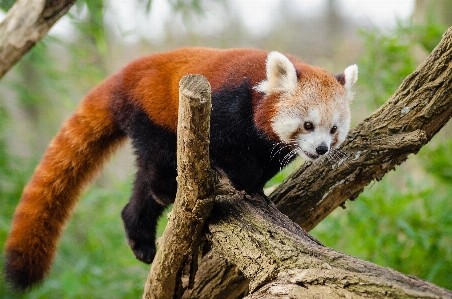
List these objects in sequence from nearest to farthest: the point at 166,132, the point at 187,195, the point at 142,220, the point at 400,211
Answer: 1. the point at 187,195
2. the point at 166,132
3. the point at 142,220
4. the point at 400,211

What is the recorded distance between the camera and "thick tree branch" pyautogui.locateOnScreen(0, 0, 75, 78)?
2.59 metres

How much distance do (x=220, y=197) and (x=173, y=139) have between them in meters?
0.54

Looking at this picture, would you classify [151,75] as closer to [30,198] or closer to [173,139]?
[173,139]

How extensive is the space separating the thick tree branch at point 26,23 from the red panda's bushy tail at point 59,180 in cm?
47

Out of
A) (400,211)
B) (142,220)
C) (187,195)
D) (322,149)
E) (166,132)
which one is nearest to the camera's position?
(187,195)

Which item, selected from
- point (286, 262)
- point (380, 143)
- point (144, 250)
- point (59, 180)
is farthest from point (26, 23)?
point (380, 143)

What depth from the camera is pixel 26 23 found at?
2607 mm

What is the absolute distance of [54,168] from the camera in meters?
2.85

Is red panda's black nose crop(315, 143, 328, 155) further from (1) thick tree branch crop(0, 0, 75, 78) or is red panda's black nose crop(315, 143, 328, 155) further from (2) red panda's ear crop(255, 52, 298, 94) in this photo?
(1) thick tree branch crop(0, 0, 75, 78)

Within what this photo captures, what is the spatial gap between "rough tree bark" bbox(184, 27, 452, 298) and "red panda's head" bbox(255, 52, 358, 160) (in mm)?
144

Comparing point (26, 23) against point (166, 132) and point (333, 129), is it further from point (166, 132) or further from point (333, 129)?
point (333, 129)

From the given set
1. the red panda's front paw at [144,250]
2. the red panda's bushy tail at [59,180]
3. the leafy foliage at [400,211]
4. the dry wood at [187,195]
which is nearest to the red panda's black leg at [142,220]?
the red panda's front paw at [144,250]

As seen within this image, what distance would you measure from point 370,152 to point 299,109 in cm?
43

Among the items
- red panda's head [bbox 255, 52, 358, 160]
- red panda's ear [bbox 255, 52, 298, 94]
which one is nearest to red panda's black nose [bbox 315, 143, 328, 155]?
red panda's head [bbox 255, 52, 358, 160]
